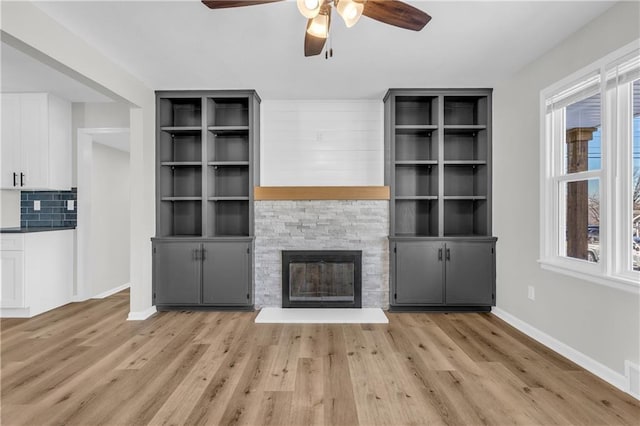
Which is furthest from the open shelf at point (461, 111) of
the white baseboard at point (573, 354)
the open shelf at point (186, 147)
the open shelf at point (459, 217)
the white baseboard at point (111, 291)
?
the white baseboard at point (111, 291)

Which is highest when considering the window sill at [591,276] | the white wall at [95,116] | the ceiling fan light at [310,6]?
the white wall at [95,116]

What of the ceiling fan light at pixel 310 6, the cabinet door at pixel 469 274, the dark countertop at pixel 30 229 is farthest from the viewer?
the cabinet door at pixel 469 274

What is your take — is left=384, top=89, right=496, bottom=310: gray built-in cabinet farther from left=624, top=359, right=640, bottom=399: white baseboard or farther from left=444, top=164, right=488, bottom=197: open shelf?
left=624, top=359, right=640, bottom=399: white baseboard

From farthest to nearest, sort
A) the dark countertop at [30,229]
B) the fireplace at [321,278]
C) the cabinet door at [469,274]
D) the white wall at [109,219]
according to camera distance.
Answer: the white wall at [109,219] → the fireplace at [321,278] → the cabinet door at [469,274] → the dark countertop at [30,229]

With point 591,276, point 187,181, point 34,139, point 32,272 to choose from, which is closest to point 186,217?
point 187,181

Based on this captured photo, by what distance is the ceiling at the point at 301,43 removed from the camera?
7.72 feet

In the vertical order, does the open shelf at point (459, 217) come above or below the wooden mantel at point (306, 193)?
below

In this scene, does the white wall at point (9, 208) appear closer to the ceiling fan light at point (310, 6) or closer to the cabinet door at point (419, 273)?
the ceiling fan light at point (310, 6)

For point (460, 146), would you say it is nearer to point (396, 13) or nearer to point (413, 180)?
point (413, 180)

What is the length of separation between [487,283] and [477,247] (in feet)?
1.42

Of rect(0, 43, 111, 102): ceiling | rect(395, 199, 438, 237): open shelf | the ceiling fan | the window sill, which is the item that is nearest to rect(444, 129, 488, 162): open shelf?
rect(395, 199, 438, 237): open shelf

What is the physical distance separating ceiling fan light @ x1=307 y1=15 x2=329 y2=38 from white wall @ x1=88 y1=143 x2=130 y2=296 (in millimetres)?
3975

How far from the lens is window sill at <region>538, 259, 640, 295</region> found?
218 cm

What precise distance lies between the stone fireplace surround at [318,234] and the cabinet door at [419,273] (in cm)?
24
